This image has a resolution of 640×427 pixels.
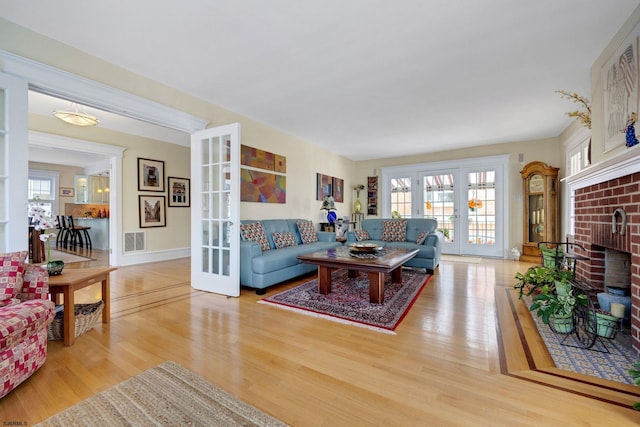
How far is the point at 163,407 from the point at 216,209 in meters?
2.35

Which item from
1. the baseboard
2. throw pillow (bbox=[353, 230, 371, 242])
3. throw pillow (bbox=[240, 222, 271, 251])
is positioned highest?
throw pillow (bbox=[240, 222, 271, 251])

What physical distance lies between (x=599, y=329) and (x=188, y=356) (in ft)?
10.1

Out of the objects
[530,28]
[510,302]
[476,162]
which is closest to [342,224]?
[476,162]

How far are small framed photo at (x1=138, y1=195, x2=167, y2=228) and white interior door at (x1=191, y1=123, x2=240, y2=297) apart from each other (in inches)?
100

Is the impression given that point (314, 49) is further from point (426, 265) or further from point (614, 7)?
point (426, 265)

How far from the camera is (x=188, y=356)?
6.36 ft

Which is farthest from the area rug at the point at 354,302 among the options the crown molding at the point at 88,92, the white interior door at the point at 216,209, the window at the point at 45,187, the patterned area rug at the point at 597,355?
the window at the point at 45,187

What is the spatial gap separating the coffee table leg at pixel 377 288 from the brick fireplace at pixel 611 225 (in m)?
1.84

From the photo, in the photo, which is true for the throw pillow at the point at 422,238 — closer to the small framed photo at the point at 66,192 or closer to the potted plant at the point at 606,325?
the potted plant at the point at 606,325

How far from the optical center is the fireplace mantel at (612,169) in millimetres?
1802

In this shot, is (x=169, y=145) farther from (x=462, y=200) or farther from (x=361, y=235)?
(x=462, y=200)

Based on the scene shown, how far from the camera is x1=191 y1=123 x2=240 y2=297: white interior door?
327cm

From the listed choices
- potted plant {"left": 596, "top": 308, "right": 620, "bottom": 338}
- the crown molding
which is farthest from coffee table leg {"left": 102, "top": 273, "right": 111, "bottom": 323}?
potted plant {"left": 596, "top": 308, "right": 620, "bottom": 338}

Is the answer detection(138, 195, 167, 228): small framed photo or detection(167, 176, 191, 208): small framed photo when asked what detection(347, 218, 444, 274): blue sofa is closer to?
detection(167, 176, 191, 208): small framed photo
